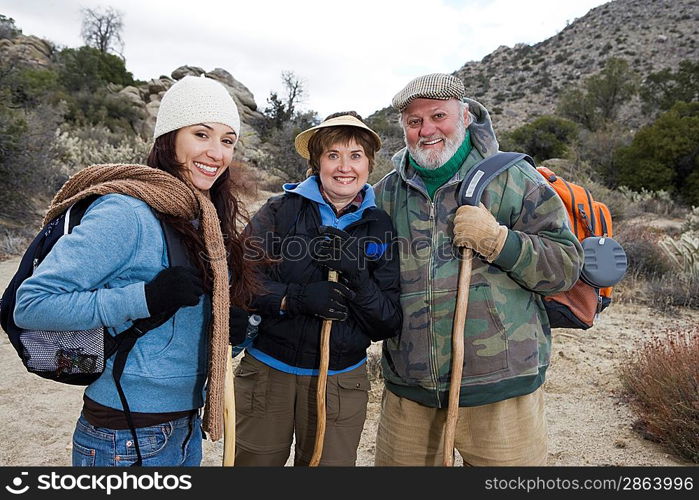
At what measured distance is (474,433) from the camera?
7.92ft

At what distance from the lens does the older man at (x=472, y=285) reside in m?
2.29

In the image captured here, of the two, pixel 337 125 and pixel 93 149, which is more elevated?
pixel 93 149

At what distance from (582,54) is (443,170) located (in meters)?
47.7

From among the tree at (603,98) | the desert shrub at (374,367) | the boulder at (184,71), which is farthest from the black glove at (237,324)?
the boulder at (184,71)

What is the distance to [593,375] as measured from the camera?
5324 mm

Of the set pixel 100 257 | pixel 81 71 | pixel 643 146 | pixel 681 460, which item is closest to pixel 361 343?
pixel 100 257

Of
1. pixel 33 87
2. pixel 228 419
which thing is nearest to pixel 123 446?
pixel 228 419

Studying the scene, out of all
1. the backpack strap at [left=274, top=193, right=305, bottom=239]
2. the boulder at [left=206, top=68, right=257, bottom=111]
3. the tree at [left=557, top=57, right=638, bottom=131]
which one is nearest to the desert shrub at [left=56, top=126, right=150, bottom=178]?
the boulder at [left=206, top=68, right=257, bottom=111]

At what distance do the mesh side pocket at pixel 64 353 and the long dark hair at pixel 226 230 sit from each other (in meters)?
0.44

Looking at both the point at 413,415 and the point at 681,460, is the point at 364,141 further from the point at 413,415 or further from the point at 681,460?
the point at 681,460

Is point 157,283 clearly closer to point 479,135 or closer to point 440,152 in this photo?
point 440,152
